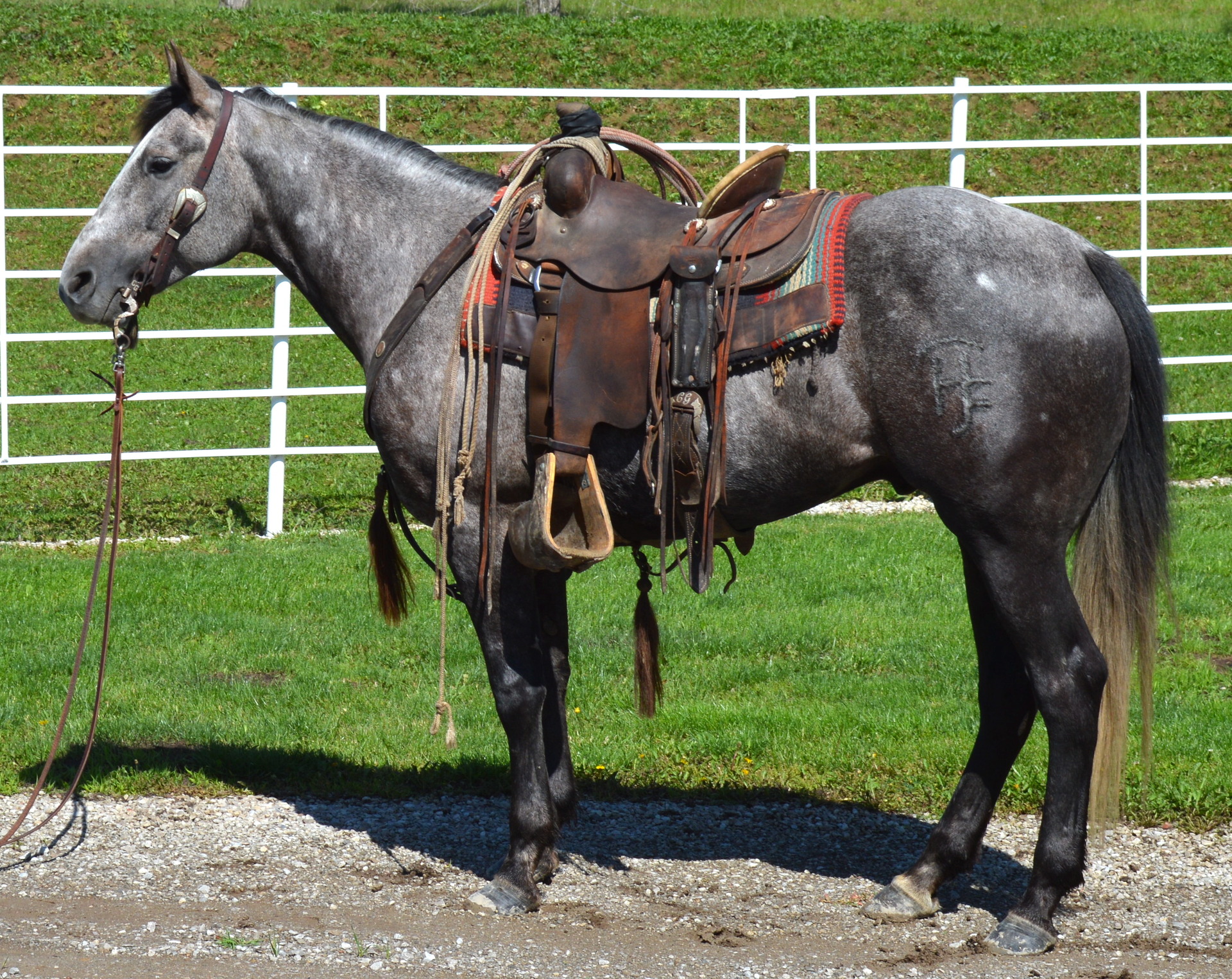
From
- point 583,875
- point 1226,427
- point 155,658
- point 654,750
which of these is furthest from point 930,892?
point 1226,427

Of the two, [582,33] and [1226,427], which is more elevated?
[582,33]

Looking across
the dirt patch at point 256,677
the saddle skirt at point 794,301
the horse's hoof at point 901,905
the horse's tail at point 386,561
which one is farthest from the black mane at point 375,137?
the dirt patch at point 256,677

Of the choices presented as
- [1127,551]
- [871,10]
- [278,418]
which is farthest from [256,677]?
[871,10]

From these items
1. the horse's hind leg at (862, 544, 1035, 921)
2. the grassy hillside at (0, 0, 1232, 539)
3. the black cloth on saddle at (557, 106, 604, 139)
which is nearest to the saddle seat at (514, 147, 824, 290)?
the black cloth on saddle at (557, 106, 604, 139)

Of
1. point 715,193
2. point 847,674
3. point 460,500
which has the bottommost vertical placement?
point 847,674

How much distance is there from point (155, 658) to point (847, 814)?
9.81 feet

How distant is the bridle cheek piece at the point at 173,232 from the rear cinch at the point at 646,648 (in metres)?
1.59

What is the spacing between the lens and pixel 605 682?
5.21 meters

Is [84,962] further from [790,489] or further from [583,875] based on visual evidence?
[790,489]

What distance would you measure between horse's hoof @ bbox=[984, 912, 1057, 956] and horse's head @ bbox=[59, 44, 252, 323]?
286 centimetres

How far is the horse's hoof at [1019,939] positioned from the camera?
10.8 feet

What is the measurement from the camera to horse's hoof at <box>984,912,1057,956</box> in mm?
3293

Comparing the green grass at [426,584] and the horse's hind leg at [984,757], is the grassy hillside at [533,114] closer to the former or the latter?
the green grass at [426,584]

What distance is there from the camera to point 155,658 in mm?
5492
